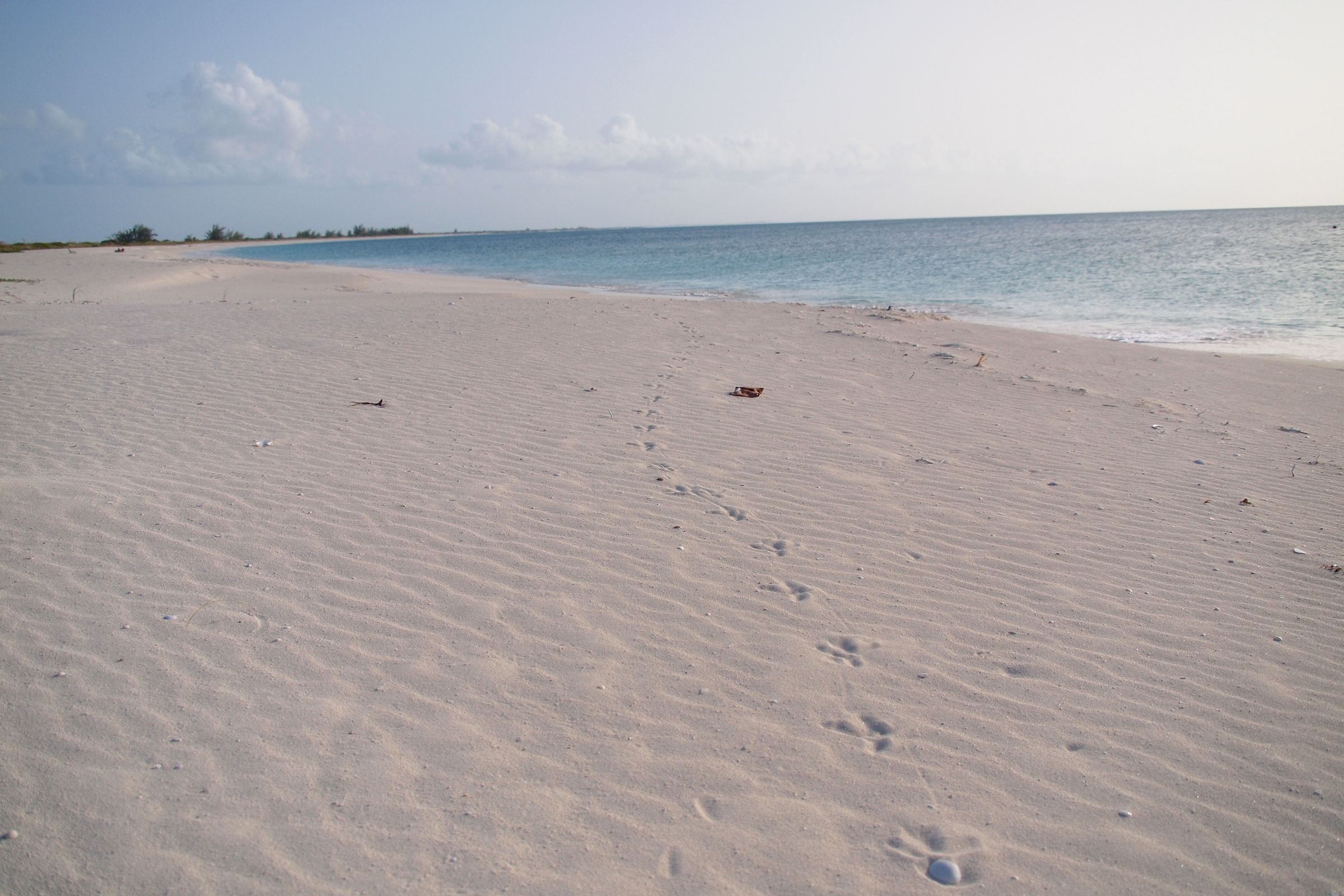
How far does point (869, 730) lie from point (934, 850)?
0.56m

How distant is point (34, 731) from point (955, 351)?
33.1ft

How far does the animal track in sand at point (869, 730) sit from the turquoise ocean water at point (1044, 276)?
41.0 ft

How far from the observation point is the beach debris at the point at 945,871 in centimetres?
217

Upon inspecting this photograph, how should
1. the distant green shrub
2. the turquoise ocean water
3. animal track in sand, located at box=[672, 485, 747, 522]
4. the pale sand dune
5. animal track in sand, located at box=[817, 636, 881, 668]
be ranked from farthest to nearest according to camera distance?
the distant green shrub → the turquoise ocean water → animal track in sand, located at box=[672, 485, 747, 522] → animal track in sand, located at box=[817, 636, 881, 668] → the pale sand dune

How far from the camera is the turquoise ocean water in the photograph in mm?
14719

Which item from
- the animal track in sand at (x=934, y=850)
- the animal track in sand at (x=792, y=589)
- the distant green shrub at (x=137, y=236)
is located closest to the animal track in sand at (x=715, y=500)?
the animal track in sand at (x=792, y=589)

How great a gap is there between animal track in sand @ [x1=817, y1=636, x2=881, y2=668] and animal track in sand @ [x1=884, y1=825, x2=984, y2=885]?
90 cm

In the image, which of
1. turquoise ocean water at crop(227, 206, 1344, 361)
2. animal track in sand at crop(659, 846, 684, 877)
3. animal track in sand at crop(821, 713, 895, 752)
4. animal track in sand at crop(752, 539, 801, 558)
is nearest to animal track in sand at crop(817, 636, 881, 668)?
animal track in sand at crop(821, 713, 895, 752)

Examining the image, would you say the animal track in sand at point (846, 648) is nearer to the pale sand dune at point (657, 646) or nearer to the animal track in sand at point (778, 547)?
the pale sand dune at point (657, 646)

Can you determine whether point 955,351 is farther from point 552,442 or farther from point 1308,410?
point 552,442

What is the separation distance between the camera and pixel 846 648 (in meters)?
3.31

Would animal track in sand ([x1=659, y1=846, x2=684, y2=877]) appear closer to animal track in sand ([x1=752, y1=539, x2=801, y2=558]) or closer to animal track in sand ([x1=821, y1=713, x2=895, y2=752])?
animal track in sand ([x1=821, y1=713, x2=895, y2=752])

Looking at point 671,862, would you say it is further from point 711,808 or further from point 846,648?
point 846,648

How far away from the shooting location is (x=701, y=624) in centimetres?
346
